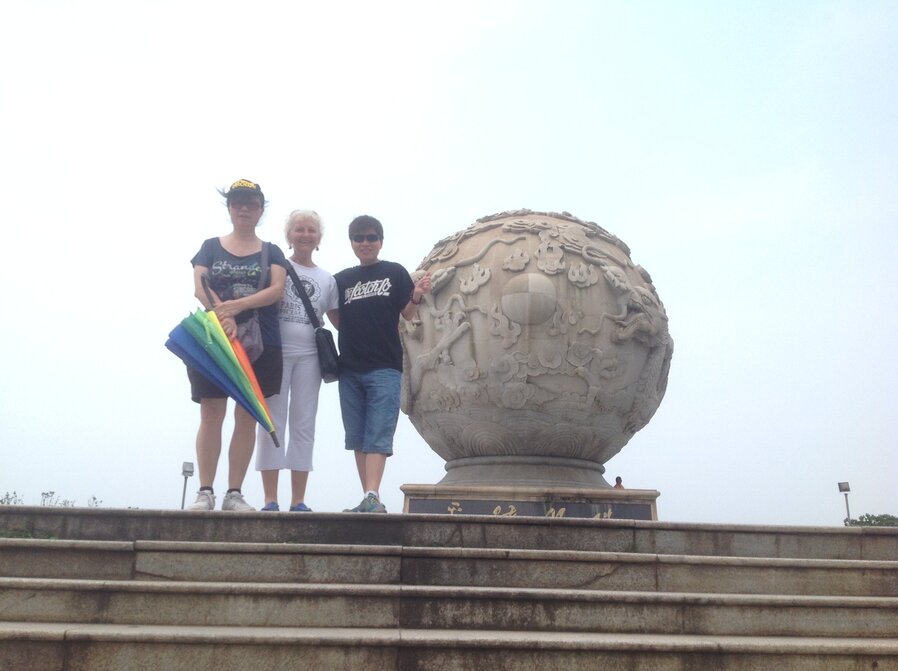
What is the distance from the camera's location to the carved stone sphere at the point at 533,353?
30.8 ft

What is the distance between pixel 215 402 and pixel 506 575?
221 cm

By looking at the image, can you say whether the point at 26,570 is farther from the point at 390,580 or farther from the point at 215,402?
the point at 390,580

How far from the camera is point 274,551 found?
467cm

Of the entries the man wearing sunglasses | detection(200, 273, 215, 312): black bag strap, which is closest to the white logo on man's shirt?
the man wearing sunglasses

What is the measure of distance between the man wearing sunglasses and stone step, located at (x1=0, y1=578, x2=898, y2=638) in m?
1.28

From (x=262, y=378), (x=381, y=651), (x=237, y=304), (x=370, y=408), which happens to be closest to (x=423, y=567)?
(x=381, y=651)

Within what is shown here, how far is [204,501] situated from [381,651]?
195cm

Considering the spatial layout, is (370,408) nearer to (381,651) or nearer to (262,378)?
(262,378)

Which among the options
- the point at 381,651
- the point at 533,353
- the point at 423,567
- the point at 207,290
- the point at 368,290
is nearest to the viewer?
the point at 381,651

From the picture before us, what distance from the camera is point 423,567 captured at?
473cm

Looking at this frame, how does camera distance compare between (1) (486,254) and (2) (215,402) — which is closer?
(2) (215,402)

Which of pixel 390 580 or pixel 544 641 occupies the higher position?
pixel 390 580

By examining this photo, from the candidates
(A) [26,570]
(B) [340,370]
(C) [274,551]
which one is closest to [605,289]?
(B) [340,370]

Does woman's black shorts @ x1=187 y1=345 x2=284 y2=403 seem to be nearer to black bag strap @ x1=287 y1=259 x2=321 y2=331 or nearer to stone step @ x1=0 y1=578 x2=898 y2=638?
black bag strap @ x1=287 y1=259 x2=321 y2=331
